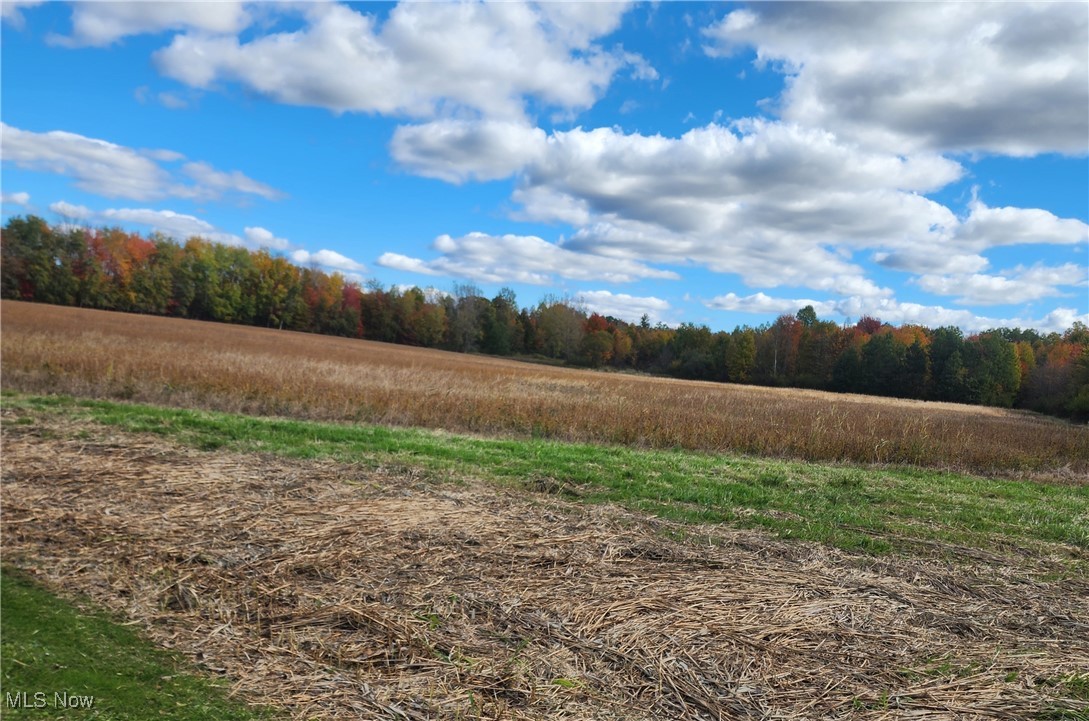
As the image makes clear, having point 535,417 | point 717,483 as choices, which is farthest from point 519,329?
point 717,483

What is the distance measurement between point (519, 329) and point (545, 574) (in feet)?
302

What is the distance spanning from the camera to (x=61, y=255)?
7219 cm

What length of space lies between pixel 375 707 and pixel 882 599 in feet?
11.4

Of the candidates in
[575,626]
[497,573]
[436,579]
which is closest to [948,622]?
[575,626]

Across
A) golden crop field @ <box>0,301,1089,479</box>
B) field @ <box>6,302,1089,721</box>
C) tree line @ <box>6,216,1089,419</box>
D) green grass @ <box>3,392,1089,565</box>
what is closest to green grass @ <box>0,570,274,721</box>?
field @ <box>6,302,1089,721</box>

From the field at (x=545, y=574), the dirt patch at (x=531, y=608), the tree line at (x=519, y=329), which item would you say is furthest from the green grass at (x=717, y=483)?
the tree line at (x=519, y=329)

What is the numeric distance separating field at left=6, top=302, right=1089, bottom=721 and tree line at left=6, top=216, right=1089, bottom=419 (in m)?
50.6

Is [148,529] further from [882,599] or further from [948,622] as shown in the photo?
[948,622]

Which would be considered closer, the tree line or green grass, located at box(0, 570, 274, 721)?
green grass, located at box(0, 570, 274, 721)

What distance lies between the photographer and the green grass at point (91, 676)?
3092 millimetres

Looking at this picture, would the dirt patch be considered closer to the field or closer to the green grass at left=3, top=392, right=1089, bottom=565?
the field

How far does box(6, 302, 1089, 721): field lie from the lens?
3.45m

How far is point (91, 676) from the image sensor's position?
11.0 ft

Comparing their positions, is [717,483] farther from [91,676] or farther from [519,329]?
[519,329]
